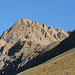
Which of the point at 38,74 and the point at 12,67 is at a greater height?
the point at 12,67

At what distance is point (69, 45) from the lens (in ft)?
502

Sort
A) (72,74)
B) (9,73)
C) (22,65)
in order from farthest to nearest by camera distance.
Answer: (9,73) < (22,65) < (72,74)

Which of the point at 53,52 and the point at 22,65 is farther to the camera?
the point at 22,65

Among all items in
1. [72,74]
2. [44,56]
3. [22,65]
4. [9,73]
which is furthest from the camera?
[9,73]

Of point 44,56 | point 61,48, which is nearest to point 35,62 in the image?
point 44,56

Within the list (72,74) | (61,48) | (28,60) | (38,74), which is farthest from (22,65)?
(72,74)

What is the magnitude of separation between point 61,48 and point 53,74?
9169 cm

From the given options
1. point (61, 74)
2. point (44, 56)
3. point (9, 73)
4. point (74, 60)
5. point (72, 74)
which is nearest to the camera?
point (72, 74)

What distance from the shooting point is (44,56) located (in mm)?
161875

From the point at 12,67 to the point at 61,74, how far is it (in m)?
140

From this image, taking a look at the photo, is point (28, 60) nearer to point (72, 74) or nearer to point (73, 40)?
point (73, 40)

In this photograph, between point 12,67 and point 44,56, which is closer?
point 44,56

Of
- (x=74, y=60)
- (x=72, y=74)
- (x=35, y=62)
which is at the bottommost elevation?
(x=72, y=74)

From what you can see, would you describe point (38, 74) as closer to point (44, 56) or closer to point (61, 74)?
point (61, 74)
